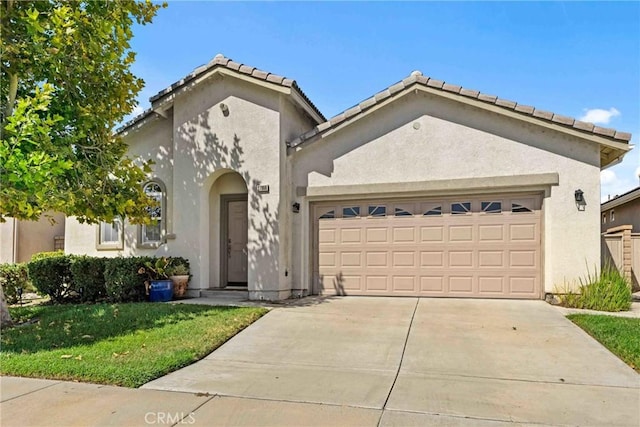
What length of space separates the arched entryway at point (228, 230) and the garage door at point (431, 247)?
227 centimetres

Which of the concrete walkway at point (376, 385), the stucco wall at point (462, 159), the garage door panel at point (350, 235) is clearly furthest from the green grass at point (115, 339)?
the stucco wall at point (462, 159)

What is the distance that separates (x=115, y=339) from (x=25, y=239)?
Result: 40.4 feet

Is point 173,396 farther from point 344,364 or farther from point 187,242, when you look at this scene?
point 187,242

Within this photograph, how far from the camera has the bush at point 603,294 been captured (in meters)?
9.03

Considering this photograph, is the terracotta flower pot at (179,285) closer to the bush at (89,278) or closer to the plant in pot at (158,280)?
the plant in pot at (158,280)

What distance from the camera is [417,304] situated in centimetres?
994

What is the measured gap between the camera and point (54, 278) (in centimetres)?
1130

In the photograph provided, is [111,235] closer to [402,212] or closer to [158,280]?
[158,280]

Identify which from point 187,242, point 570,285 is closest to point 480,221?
point 570,285

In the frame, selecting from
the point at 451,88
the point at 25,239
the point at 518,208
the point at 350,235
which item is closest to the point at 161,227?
the point at 350,235

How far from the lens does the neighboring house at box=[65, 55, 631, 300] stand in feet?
32.8

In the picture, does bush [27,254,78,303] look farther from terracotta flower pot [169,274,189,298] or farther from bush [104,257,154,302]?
terracotta flower pot [169,274,189,298]

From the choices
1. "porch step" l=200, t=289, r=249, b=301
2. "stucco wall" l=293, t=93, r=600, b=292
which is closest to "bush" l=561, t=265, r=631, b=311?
"stucco wall" l=293, t=93, r=600, b=292
